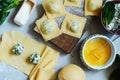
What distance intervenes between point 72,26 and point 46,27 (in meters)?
0.09

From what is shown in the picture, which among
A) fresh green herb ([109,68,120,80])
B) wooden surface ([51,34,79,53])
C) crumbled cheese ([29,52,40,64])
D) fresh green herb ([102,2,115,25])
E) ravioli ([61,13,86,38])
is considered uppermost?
fresh green herb ([102,2,115,25])

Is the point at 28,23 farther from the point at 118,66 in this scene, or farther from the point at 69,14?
the point at 118,66

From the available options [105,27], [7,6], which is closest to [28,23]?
[7,6]

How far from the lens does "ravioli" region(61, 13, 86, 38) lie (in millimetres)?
1267

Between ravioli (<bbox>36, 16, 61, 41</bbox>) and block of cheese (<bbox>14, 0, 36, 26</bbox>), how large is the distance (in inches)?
1.7

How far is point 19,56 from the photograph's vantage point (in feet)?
4.10

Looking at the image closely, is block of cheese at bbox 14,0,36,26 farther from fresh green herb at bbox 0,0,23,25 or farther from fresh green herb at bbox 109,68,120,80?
fresh green herb at bbox 109,68,120,80

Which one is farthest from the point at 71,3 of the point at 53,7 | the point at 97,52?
the point at 97,52

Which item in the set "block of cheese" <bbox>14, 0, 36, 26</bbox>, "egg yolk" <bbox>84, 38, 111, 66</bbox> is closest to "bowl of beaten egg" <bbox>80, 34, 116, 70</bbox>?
"egg yolk" <bbox>84, 38, 111, 66</bbox>

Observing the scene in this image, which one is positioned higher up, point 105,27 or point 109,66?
point 105,27

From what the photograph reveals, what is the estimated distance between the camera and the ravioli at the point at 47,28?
1244 millimetres

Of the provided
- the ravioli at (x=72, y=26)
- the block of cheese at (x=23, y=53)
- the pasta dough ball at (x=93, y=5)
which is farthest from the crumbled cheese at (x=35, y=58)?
the pasta dough ball at (x=93, y=5)

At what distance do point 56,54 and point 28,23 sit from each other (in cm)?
14

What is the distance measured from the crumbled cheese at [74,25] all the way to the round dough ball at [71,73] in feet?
0.40
